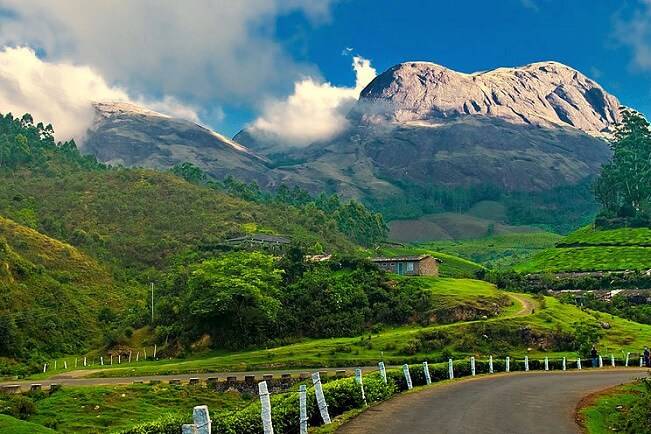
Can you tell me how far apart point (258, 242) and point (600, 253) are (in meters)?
67.0

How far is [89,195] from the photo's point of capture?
14612cm

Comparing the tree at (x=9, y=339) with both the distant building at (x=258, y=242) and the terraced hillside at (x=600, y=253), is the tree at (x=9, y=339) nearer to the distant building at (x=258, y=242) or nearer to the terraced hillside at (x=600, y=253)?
the distant building at (x=258, y=242)

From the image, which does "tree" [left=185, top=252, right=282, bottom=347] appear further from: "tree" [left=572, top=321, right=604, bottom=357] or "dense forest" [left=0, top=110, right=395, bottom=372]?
"tree" [left=572, top=321, right=604, bottom=357]

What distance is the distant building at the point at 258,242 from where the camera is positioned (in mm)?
115875

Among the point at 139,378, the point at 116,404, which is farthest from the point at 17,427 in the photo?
the point at 139,378

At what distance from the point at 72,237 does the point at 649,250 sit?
363 feet

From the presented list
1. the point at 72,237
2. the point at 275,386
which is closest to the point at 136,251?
the point at 72,237

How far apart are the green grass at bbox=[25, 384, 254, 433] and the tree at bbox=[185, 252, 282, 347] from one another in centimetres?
2295

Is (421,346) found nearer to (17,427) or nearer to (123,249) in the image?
(17,427)

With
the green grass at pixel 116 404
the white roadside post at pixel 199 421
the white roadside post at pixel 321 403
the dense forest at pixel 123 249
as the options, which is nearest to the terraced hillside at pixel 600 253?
the dense forest at pixel 123 249

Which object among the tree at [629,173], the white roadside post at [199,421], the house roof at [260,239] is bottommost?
the white roadside post at [199,421]

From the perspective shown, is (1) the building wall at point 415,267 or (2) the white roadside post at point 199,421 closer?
(2) the white roadside post at point 199,421

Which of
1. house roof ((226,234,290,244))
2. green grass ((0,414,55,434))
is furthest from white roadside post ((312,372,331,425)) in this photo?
house roof ((226,234,290,244))

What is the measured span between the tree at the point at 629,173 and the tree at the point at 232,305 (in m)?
108
